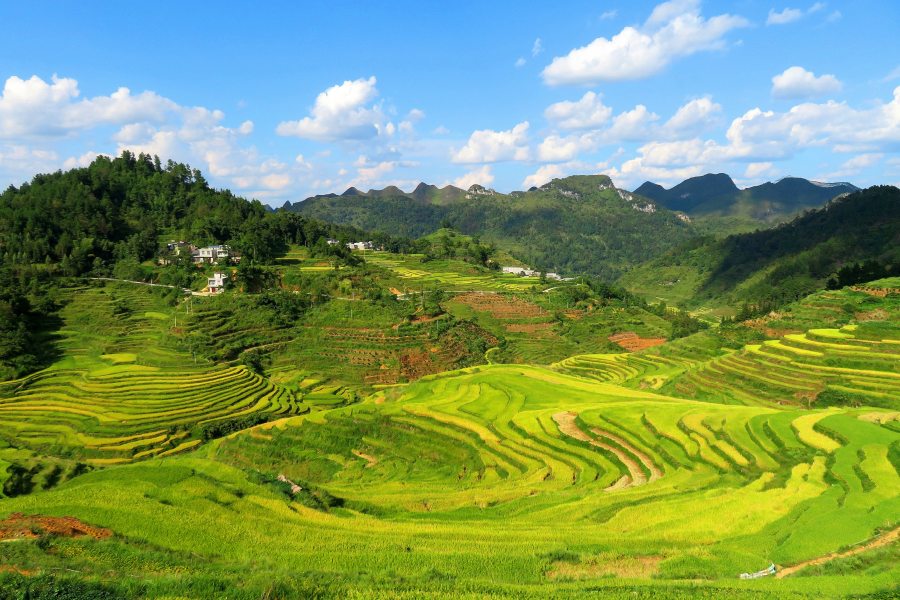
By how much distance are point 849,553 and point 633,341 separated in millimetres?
58289

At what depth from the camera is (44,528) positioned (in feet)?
30.4

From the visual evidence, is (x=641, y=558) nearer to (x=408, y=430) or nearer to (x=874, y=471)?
(x=874, y=471)

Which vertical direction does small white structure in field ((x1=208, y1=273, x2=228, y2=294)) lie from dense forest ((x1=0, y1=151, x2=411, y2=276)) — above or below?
below

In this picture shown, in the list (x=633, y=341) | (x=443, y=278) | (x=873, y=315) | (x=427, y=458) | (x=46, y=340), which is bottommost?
(x=633, y=341)

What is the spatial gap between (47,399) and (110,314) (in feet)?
56.1

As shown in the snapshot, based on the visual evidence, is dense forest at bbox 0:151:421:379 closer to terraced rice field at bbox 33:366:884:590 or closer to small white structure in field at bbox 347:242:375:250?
small white structure in field at bbox 347:242:375:250

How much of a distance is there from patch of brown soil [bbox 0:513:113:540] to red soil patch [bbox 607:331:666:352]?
63.0m

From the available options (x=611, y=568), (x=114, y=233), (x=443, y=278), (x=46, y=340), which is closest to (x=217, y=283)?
(x=46, y=340)

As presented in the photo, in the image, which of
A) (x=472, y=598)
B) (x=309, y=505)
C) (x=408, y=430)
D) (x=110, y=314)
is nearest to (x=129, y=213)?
(x=110, y=314)

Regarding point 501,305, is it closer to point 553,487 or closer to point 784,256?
point 553,487

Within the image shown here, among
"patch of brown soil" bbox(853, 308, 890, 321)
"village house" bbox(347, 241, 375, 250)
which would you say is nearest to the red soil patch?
"patch of brown soil" bbox(853, 308, 890, 321)

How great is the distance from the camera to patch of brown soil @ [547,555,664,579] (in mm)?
9750

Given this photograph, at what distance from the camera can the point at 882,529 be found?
1113 cm

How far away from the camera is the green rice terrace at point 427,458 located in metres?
9.16
